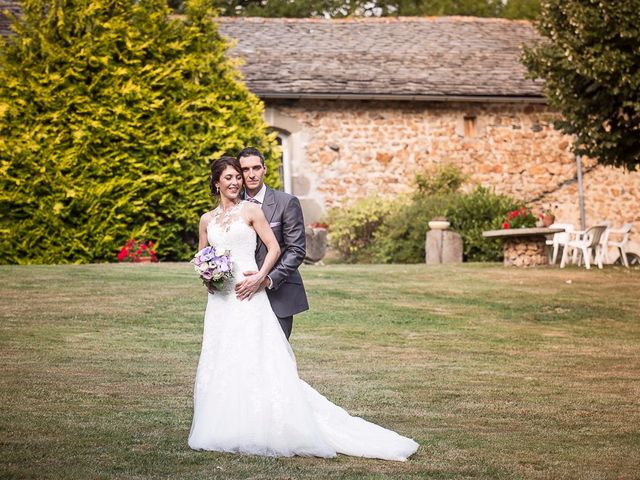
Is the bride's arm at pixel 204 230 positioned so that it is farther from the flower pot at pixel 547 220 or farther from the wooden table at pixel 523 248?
the flower pot at pixel 547 220

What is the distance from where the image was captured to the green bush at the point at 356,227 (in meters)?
20.8

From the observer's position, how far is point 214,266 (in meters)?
6.36

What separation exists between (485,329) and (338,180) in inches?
396

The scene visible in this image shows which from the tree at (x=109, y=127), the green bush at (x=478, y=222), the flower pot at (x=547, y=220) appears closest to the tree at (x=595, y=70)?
the flower pot at (x=547, y=220)

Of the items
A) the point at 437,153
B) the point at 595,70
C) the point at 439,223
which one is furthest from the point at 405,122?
the point at 595,70

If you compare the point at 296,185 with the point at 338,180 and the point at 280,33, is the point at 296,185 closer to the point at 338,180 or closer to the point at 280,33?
the point at 338,180

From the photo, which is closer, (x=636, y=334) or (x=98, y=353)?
(x=98, y=353)

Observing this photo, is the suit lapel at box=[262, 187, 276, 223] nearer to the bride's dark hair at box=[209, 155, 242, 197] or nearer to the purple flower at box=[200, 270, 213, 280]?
the bride's dark hair at box=[209, 155, 242, 197]

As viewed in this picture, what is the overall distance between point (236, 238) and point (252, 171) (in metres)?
0.42

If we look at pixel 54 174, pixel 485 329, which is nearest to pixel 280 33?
pixel 54 174

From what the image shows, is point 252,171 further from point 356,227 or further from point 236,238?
point 356,227

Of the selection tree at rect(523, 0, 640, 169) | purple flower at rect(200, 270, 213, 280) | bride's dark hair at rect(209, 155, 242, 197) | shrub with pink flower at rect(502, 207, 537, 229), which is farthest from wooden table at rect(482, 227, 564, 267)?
purple flower at rect(200, 270, 213, 280)

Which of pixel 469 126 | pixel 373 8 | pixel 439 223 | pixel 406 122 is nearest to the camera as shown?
pixel 439 223

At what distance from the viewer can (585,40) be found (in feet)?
53.8
